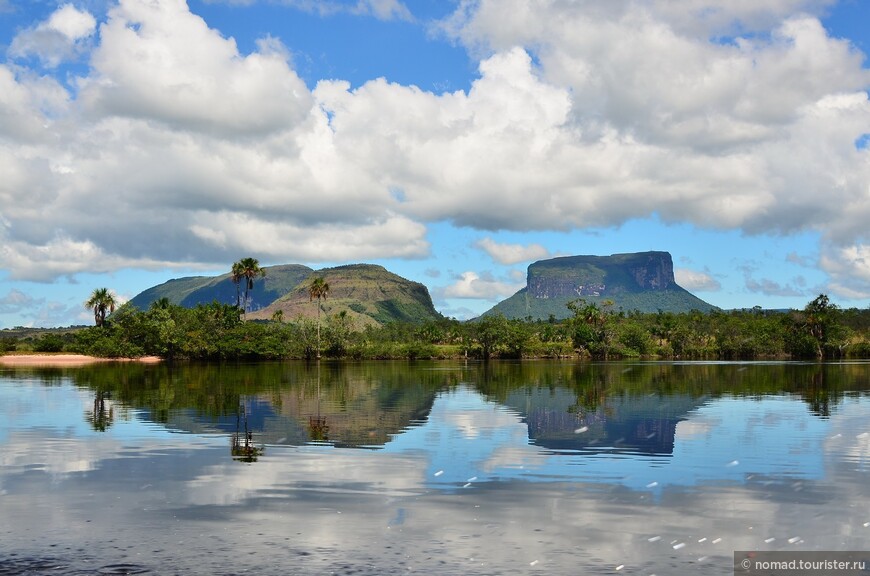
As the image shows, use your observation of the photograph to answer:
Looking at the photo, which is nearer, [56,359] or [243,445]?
[243,445]

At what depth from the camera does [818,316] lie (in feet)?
594

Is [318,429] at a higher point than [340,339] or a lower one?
lower

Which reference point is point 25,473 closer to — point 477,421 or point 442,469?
point 442,469

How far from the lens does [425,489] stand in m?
23.0

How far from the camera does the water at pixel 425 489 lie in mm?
16094

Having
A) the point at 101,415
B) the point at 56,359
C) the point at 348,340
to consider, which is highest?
the point at 348,340

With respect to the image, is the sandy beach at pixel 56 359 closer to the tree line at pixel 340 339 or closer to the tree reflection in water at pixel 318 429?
the tree line at pixel 340 339

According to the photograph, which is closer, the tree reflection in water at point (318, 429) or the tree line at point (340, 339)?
the tree reflection in water at point (318, 429)

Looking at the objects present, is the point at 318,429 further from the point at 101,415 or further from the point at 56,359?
the point at 56,359

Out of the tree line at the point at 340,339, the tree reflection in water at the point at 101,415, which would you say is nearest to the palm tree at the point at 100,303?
the tree line at the point at 340,339

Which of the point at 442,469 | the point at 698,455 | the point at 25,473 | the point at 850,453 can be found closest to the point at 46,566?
the point at 25,473

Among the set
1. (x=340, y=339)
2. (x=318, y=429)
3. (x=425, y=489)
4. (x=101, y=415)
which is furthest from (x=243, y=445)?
(x=340, y=339)

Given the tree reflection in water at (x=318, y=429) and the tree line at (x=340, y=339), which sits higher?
the tree line at (x=340, y=339)

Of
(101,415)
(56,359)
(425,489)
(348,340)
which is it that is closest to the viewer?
(425,489)
